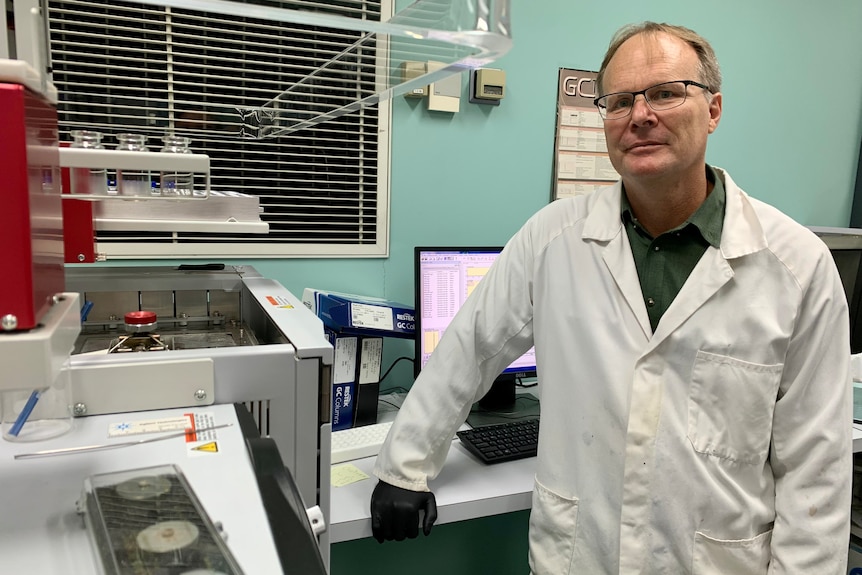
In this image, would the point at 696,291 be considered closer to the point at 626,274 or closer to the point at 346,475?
the point at 626,274

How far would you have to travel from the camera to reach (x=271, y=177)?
1699 mm

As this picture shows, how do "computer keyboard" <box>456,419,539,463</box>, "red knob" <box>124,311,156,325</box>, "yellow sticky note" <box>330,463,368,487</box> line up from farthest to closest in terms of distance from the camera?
1. "computer keyboard" <box>456,419,539,463</box>
2. "yellow sticky note" <box>330,463,368,487</box>
3. "red knob" <box>124,311,156,325</box>

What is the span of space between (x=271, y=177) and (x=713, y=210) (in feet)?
3.68

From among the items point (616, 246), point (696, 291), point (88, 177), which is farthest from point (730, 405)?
point (88, 177)

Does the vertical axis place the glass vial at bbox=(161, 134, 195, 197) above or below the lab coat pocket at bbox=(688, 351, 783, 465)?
above

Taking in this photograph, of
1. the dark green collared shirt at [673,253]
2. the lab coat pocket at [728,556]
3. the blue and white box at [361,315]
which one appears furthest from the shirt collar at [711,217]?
Result: the blue and white box at [361,315]

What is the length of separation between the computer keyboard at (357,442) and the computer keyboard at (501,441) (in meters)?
0.20

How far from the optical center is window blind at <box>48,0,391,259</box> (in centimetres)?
102

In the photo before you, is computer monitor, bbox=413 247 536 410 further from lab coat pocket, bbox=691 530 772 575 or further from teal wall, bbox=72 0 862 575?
lab coat pocket, bbox=691 530 772 575

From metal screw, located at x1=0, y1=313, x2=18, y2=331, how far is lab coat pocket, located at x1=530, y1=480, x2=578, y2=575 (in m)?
1.00

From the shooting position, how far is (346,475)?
136 cm

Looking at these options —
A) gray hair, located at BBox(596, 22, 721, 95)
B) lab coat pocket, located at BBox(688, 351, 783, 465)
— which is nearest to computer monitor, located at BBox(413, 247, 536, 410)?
lab coat pocket, located at BBox(688, 351, 783, 465)

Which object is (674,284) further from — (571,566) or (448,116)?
(448,116)

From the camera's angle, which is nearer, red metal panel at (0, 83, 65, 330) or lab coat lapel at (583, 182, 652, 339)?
red metal panel at (0, 83, 65, 330)
